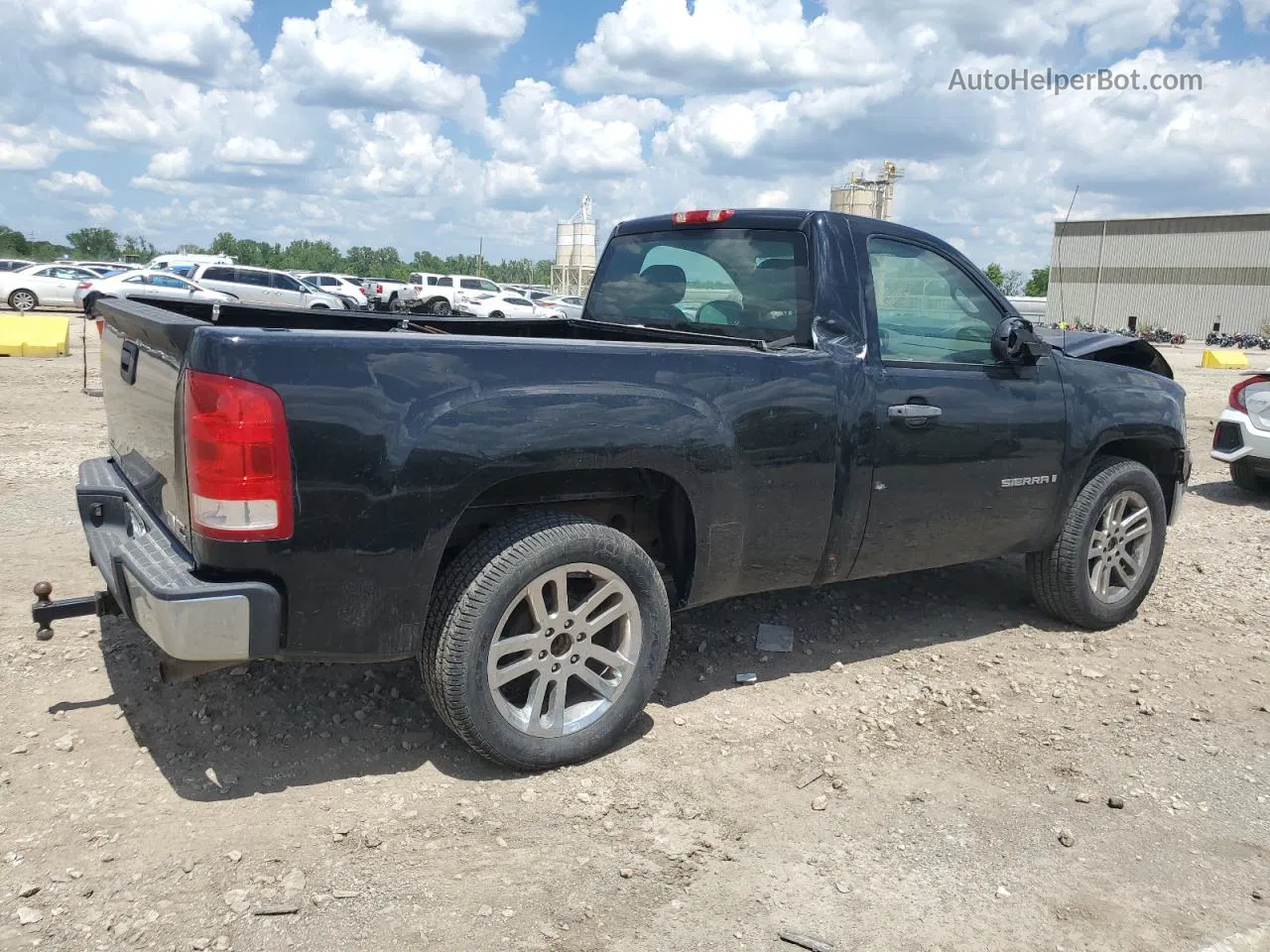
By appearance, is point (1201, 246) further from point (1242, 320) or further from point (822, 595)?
point (822, 595)

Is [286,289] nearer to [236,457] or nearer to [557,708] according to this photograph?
[557,708]

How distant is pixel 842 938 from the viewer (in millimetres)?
2842

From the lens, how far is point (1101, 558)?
5340mm

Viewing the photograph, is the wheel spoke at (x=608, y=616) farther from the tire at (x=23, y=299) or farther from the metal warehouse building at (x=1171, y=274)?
the metal warehouse building at (x=1171, y=274)

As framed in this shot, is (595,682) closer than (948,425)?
Yes

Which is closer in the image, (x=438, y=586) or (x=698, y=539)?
(x=438, y=586)

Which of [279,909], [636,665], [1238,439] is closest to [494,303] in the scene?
[1238,439]

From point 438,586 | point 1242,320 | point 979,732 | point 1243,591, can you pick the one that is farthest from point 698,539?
point 1242,320

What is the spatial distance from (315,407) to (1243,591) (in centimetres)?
550

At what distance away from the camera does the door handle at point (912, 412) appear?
13.9ft

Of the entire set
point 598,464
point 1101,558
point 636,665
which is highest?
point 598,464

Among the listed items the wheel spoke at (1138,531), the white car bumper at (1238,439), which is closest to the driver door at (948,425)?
the wheel spoke at (1138,531)

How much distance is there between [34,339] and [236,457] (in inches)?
673

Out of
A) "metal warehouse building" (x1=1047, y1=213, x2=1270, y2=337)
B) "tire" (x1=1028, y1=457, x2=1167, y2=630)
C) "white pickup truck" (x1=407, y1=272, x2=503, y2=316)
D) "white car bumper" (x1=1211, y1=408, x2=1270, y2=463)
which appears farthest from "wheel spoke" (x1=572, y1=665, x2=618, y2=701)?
"metal warehouse building" (x1=1047, y1=213, x2=1270, y2=337)
